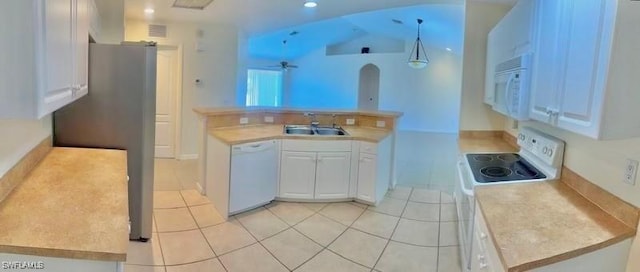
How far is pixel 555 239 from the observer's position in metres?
1.44

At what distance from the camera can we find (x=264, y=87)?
13.5m

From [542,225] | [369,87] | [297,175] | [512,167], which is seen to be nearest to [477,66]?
[512,167]

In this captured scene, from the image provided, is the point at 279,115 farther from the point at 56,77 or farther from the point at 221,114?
the point at 56,77

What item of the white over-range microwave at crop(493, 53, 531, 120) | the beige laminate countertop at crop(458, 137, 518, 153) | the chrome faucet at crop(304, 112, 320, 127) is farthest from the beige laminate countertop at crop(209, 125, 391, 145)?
the white over-range microwave at crop(493, 53, 531, 120)

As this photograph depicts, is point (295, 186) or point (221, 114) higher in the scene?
point (221, 114)

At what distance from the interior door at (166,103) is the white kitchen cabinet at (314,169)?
3.03 metres

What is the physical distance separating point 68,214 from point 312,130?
327 centimetres

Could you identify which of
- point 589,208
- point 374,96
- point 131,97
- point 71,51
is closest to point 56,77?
point 71,51

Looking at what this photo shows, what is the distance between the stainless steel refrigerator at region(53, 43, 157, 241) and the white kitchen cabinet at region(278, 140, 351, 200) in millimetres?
1438

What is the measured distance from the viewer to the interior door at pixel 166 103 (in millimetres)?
6094

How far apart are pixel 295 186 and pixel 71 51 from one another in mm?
2671

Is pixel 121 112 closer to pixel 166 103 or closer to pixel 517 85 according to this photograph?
pixel 517 85

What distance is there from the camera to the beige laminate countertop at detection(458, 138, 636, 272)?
4.36 ft

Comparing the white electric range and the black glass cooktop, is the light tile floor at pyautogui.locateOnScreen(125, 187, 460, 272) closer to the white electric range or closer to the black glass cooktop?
the white electric range
